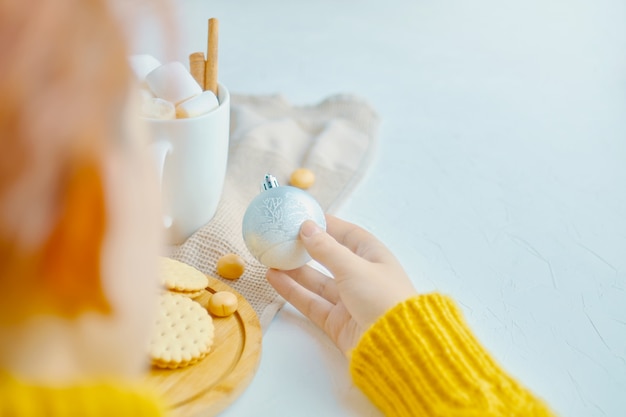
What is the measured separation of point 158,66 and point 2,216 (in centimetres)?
52

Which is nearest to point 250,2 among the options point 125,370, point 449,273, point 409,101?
point 409,101

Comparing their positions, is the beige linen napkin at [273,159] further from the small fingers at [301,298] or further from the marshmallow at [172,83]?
the marshmallow at [172,83]

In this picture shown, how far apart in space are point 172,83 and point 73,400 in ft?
1.53

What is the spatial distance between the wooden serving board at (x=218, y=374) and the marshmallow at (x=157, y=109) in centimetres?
23

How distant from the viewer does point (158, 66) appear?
0.84 metres

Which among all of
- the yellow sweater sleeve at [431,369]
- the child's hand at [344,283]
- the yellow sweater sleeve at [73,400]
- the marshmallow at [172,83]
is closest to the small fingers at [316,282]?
the child's hand at [344,283]

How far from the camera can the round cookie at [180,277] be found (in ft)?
2.40

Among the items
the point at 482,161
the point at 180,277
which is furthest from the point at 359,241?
the point at 482,161

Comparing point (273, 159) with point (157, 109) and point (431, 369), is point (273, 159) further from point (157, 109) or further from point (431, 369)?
point (431, 369)

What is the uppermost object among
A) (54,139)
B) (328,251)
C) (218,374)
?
(54,139)

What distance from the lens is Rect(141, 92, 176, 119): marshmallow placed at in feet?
2.65

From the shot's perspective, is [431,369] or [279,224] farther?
[279,224]

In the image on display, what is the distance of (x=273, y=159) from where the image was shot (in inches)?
42.3

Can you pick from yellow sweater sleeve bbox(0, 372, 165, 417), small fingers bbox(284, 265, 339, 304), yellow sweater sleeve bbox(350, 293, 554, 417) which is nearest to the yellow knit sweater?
yellow sweater sleeve bbox(350, 293, 554, 417)
